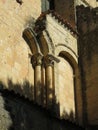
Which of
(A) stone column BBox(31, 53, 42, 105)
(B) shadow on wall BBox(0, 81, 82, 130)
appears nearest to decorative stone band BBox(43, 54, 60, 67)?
(A) stone column BBox(31, 53, 42, 105)

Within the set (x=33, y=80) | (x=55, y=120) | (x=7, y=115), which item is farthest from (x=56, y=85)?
(x=7, y=115)

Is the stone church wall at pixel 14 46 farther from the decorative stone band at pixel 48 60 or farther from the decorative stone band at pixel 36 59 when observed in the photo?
the decorative stone band at pixel 48 60

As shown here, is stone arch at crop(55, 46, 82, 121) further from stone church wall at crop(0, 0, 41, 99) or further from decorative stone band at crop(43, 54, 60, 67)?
stone church wall at crop(0, 0, 41, 99)

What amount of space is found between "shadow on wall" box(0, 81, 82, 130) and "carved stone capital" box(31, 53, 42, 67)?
3399mm

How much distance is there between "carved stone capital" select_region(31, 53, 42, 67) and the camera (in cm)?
1497

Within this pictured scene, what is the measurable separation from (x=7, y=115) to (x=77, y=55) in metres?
7.34

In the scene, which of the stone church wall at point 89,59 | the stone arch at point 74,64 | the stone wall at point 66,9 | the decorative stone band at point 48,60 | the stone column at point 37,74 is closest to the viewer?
the stone column at point 37,74

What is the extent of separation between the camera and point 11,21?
1466 cm

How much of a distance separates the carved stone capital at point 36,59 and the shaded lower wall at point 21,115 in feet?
11.4

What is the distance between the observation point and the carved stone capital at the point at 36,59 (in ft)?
49.1

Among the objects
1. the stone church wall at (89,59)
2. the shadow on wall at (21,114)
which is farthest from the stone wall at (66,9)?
the shadow on wall at (21,114)

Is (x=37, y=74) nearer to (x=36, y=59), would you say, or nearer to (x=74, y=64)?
(x=36, y=59)

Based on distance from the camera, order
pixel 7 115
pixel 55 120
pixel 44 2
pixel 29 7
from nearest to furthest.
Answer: pixel 7 115, pixel 55 120, pixel 29 7, pixel 44 2

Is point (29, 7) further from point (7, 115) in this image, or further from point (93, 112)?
point (7, 115)
